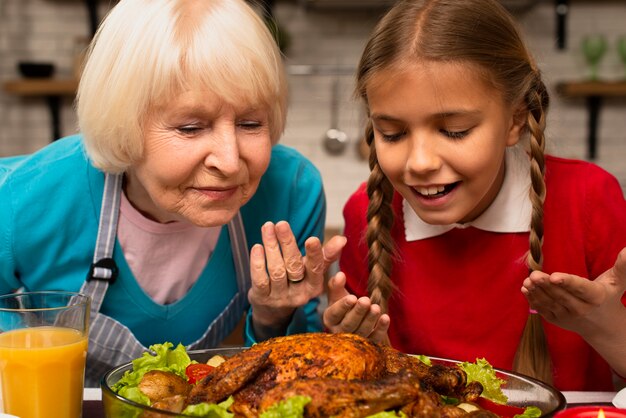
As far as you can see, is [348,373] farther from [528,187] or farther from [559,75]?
[559,75]

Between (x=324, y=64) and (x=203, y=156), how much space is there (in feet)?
10.4

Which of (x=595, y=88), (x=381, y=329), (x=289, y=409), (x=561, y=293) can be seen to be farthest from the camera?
(x=595, y=88)

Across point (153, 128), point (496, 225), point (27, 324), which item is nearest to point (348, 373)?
point (27, 324)

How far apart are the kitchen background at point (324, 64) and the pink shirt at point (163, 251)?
2722mm

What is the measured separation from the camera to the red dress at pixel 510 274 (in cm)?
169

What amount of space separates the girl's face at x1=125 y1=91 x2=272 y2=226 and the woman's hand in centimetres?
56

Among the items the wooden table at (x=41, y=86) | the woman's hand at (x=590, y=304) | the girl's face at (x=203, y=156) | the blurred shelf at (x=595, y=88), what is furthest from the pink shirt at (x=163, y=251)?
the blurred shelf at (x=595, y=88)

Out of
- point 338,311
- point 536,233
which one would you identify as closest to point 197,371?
point 338,311

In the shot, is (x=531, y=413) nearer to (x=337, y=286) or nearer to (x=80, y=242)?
(x=337, y=286)

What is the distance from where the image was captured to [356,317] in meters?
1.31

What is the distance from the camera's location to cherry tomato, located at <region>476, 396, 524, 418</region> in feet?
3.29

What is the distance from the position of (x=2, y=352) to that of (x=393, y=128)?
30.0 inches

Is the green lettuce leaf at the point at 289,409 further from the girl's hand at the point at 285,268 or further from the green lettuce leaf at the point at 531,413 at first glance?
the girl's hand at the point at 285,268

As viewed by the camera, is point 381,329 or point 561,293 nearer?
point 561,293
